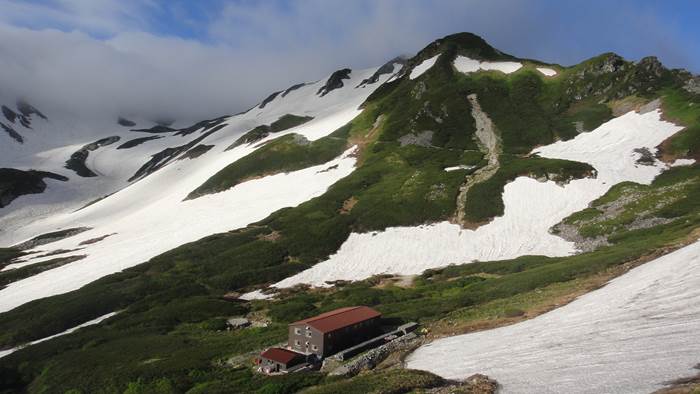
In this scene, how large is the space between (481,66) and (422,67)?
737 inches

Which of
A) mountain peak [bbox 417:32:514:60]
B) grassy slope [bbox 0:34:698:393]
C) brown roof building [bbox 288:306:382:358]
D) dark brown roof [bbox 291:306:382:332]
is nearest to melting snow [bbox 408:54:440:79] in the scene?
mountain peak [bbox 417:32:514:60]

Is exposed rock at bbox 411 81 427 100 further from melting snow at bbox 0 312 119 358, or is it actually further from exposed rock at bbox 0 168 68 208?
exposed rock at bbox 0 168 68 208

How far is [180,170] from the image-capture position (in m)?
151

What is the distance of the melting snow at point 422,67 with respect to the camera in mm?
148175

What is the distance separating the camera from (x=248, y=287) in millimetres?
60969

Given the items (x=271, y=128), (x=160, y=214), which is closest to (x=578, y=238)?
(x=160, y=214)

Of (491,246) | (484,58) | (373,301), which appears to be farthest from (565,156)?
(484,58)

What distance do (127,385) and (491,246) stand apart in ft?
154

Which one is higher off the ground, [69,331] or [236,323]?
[69,331]

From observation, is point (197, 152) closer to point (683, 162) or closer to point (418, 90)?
point (418, 90)

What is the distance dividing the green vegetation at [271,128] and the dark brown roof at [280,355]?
413ft

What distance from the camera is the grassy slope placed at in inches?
1476

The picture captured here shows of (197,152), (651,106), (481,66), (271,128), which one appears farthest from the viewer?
(271,128)

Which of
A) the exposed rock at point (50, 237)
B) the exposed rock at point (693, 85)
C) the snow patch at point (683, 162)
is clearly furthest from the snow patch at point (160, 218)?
the exposed rock at point (693, 85)
